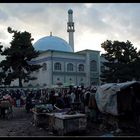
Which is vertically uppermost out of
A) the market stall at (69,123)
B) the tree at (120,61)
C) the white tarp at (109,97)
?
the tree at (120,61)

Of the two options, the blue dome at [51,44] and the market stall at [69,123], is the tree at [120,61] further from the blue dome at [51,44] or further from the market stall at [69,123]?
the market stall at [69,123]

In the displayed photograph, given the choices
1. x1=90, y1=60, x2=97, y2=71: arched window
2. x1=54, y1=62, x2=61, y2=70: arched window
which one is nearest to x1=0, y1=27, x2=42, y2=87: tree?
x1=54, y1=62, x2=61, y2=70: arched window

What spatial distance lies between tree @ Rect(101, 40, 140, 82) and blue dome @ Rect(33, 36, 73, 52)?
1401 centimetres

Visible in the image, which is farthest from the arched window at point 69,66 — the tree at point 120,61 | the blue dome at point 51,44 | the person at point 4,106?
the person at point 4,106

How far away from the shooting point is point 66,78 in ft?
176

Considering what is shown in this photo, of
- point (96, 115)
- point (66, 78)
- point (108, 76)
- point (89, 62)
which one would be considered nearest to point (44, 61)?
point (66, 78)

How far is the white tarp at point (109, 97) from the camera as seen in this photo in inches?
456

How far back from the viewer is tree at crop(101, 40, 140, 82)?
4147 cm

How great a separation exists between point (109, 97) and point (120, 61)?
32834 millimetres

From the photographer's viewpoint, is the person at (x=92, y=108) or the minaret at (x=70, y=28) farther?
the minaret at (x=70, y=28)

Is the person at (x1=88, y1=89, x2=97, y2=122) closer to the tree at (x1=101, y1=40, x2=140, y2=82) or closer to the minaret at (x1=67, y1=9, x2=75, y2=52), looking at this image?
the tree at (x1=101, y1=40, x2=140, y2=82)

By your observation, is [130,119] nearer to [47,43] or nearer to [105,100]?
[105,100]

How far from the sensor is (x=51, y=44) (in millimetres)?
57531

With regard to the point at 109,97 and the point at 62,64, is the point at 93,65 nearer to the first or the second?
the point at 62,64
